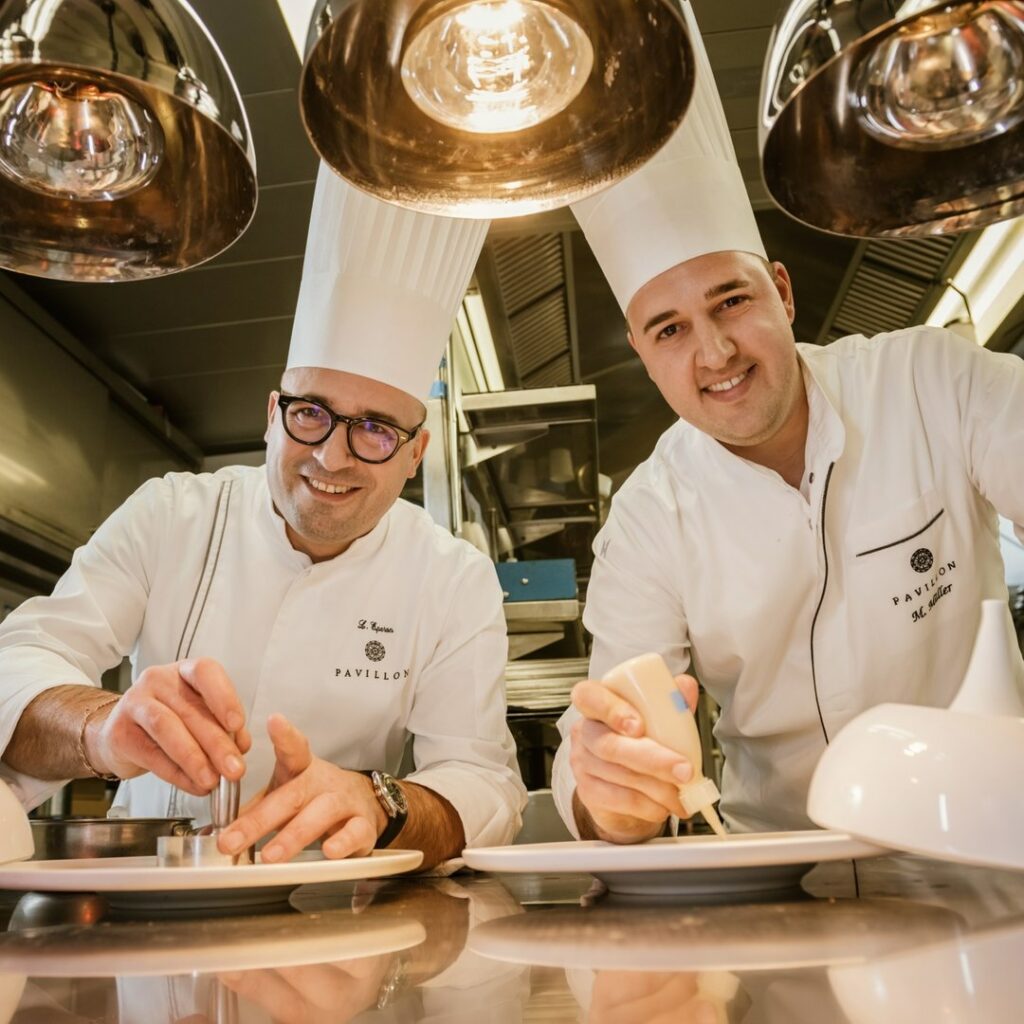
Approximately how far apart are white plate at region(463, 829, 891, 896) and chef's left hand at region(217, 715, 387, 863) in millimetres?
231

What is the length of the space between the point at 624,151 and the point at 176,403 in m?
4.55

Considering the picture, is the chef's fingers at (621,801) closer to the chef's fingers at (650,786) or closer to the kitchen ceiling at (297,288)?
the chef's fingers at (650,786)

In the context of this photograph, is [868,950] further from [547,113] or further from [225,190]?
[225,190]

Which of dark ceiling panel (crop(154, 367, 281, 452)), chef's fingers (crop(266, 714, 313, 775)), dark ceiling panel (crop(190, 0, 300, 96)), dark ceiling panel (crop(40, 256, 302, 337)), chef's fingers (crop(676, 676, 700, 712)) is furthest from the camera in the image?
dark ceiling panel (crop(154, 367, 281, 452))

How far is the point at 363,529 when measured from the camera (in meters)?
1.85

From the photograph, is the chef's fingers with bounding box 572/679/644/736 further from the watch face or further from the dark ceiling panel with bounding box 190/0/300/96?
the dark ceiling panel with bounding box 190/0/300/96

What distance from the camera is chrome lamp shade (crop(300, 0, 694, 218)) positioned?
72 centimetres

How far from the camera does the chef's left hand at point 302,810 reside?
0.98 meters

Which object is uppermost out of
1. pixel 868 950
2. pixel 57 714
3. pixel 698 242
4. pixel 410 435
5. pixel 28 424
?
pixel 28 424

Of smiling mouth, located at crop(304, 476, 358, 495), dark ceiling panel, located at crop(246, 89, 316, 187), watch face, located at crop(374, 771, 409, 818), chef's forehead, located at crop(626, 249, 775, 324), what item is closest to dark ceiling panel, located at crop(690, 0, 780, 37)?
dark ceiling panel, located at crop(246, 89, 316, 187)

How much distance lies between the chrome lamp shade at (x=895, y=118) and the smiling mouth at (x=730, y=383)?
0.67 metres

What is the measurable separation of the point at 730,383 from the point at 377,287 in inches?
25.7

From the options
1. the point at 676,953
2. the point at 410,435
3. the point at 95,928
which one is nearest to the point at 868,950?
the point at 676,953

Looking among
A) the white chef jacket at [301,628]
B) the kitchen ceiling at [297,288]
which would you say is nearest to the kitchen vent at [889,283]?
the kitchen ceiling at [297,288]
